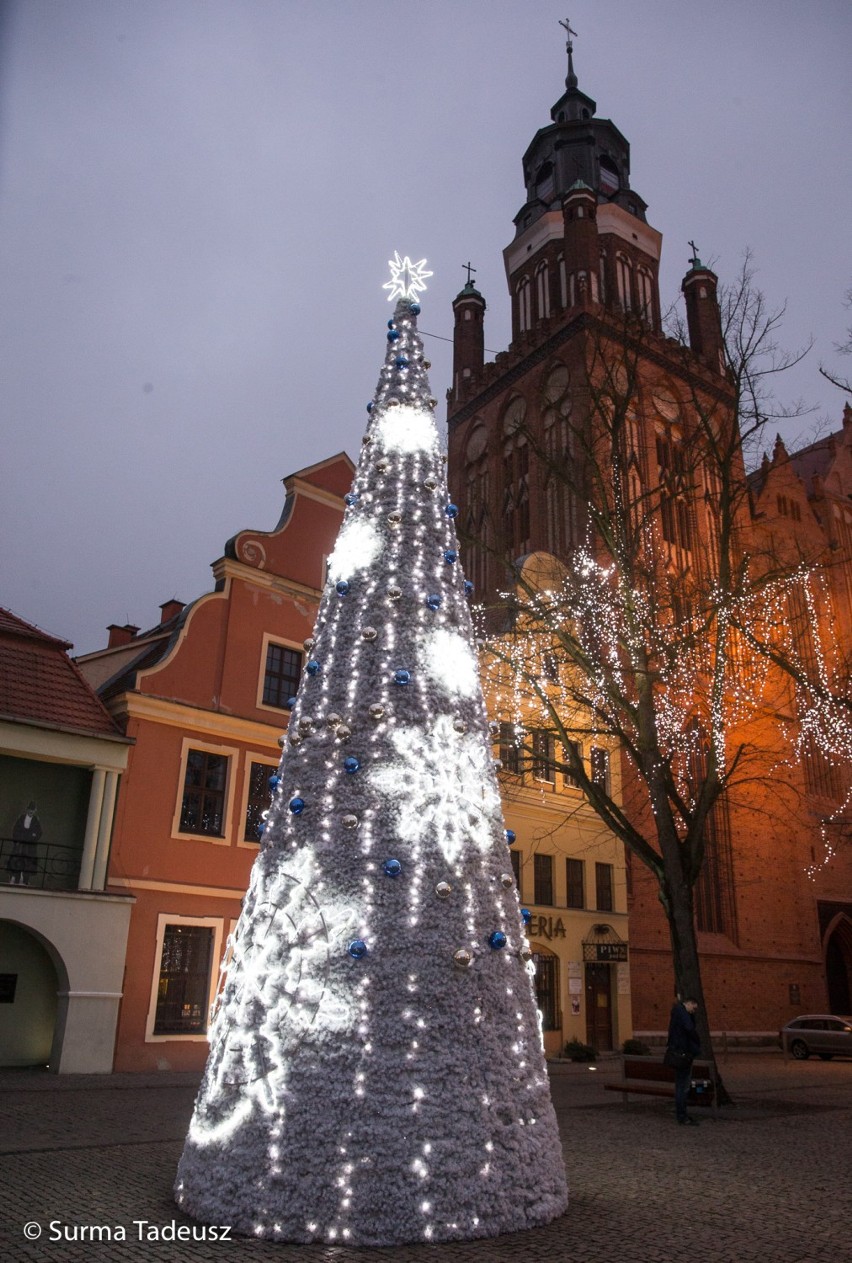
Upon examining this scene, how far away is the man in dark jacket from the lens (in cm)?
1081

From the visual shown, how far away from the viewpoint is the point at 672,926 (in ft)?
44.4

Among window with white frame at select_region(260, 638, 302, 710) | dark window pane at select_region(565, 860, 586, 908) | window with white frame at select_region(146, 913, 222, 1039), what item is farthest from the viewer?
dark window pane at select_region(565, 860, 586, 908)

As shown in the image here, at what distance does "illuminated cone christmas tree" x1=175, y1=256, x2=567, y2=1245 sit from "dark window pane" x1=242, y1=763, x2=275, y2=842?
12.1m

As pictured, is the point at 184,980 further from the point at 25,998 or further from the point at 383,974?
the point at 383,974

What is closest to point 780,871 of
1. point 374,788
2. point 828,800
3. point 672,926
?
point 828,800

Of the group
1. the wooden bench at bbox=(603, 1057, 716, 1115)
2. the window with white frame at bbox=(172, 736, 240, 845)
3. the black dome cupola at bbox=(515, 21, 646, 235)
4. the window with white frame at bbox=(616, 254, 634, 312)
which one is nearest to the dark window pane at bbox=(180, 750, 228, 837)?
the window with white frame at bbox=(172, 736, 240, 845)

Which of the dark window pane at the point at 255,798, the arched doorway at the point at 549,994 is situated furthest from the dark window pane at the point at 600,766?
the dark window pane at the point at 255,798

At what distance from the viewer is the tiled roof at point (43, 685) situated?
16062 mm

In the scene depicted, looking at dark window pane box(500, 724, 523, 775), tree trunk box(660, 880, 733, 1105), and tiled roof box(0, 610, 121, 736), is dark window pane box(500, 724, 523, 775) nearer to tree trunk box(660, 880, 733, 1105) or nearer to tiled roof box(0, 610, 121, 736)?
tree trunk box(660, 880, 733, 1105)

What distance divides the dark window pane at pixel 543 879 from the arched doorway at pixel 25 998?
11.5 metres

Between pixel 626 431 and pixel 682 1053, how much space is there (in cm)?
2175

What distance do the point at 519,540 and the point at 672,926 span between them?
85.8 feet

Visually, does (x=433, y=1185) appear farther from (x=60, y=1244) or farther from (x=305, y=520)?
(x=305, y=520)

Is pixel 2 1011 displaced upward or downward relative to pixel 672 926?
downward
